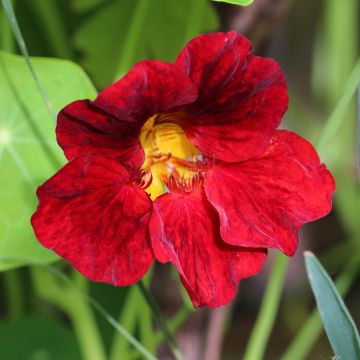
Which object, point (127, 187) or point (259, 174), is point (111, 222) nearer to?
point (127, 187)

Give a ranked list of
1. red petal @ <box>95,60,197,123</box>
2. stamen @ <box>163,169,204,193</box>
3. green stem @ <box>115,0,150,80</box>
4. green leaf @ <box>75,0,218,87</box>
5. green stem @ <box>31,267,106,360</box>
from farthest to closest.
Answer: green leaf @ <box>75,0,218,87</box> < green stem @ <box>31,267,106,360</box> < green stem @ <box>115,0,150,80</box> < stamen @ <box>163,169,204,193</box> < red petal @ <box>95,60,197,123</box>

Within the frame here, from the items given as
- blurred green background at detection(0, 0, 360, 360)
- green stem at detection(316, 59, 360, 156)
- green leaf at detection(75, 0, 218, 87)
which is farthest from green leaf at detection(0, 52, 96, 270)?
green leaf at detection(75, 0, 218, 87)

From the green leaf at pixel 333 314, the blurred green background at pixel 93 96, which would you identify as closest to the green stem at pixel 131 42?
the blurred green background at pixel 93 96

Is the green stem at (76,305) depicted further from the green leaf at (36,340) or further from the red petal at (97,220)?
the red petal at (97,220)

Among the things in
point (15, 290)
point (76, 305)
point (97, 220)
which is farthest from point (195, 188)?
point (15, 290)

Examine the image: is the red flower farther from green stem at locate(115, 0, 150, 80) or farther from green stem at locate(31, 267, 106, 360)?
green stem at locate(31, 267, 106, 360)

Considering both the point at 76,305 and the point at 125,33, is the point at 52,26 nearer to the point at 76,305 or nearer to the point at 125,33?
the point at 125,33
